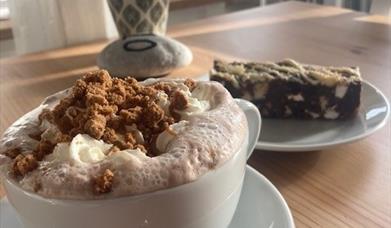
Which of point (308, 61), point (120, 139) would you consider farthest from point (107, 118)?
point (308, 61)

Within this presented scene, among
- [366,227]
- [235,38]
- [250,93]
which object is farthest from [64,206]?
[235,38]

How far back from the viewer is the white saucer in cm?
43

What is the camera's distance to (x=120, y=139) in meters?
0.36

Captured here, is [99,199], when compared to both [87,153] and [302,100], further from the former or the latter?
[302,100]

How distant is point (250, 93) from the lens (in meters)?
0.69

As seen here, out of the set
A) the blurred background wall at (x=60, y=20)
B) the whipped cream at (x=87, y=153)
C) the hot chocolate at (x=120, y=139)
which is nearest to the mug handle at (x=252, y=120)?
the hot chocolate at (x=120, y=139)

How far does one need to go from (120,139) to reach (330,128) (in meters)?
0.39

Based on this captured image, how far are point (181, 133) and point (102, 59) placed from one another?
59cm

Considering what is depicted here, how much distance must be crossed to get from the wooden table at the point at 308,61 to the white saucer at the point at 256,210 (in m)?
0.05

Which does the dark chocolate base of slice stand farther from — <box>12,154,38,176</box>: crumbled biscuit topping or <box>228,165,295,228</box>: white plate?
<box>12,154,38,176</box>: crumbled biscuit topping

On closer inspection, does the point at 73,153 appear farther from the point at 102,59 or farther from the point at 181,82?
the point at 102,59

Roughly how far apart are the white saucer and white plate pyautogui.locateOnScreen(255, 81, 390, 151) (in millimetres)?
103

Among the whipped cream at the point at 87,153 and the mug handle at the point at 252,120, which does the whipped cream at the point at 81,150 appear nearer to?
the whipped cream at the point at 87,153

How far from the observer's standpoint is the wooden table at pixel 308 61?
51 cm
